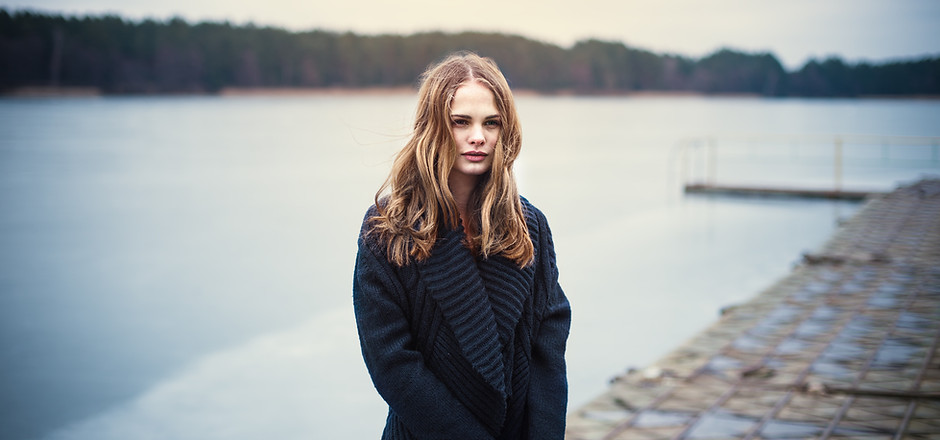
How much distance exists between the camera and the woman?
4.35 feet

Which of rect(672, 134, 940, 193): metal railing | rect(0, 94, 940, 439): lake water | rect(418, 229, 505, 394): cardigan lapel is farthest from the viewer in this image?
rect(672, 134, 940, 193): metal railing

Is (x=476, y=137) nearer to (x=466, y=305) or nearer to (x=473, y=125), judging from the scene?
(x=473, y=125)

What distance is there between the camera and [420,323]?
4.46ft

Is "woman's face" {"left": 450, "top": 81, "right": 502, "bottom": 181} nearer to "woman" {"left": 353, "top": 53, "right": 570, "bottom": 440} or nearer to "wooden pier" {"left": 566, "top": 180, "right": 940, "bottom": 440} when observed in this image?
"woman" {"left": 353, "top": 53, "right": 570, "bottom": 440}

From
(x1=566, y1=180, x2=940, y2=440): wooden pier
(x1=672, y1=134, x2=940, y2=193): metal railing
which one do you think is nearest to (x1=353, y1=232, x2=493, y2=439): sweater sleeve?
(x1=566, y1=180, x2=940, y2=440): wooden pier

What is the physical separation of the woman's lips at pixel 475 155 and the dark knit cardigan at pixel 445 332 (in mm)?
122

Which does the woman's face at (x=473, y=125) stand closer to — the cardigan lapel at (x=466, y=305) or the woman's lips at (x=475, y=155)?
the woman's lips at (x=475, y=155)

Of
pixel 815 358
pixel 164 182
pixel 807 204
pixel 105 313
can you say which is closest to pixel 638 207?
pixel 807 204

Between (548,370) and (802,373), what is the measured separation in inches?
115

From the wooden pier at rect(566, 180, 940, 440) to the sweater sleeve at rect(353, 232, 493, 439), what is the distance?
6.46 feet

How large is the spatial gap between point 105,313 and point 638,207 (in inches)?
458

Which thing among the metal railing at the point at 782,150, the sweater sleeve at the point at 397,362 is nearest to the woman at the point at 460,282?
the sweater sleeve at the point at 397,362

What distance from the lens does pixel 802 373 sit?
3945 millimetres

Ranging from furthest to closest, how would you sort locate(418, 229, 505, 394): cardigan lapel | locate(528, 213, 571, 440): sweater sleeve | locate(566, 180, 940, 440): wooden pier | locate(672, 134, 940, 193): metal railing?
1. locate(672, 134, 940, 193): metal railing
2. locate(566, 180, 940, 440): wooden pier
3. locate(528, 213, 571, 440): sweater sleeve
4. locate(418, 229, 505, 394): cardigan lapel
